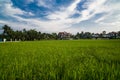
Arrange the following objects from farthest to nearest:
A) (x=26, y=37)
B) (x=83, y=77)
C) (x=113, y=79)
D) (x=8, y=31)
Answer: (x=26, y=37), (x=8, y=31), (x=83, y=77), (x=113, y=79)

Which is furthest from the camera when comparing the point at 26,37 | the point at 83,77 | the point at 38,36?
the point at 38,36

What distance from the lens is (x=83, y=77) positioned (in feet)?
8.45

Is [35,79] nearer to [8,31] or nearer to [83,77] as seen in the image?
[83,77]

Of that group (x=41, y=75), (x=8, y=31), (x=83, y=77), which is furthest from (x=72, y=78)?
(x=8, y=31)

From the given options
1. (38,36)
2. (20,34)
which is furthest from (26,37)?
(38,36)

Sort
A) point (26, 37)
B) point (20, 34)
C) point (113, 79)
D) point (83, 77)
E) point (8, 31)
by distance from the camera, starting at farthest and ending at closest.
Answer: point (26, 37), point (20, 34), point (8, 31), point (83, 77), point (113, 79)

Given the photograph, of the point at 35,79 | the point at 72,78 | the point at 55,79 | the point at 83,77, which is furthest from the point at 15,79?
the point at 83,77

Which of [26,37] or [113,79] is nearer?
[113,79]

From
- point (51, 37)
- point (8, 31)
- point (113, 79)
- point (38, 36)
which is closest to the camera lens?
point (113, 79)

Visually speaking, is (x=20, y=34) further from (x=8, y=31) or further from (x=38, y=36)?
(x=38, y=36)

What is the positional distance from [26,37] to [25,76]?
92.0m

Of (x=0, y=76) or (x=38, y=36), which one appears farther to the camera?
(x=38, y=36)

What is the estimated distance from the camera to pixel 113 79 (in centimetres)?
242

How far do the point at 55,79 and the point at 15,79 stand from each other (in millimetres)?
802
